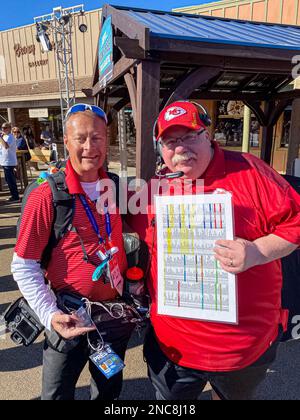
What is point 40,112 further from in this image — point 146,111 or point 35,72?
point 146,111

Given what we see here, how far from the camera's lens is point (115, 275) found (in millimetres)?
1521

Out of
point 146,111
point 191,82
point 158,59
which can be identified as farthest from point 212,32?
point 146,111

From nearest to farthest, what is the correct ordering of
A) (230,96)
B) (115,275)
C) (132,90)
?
(115,275) < (132,90) < (230,96)

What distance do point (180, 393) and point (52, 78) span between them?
17041mm

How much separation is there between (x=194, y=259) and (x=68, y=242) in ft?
1.92

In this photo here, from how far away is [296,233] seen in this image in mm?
1236

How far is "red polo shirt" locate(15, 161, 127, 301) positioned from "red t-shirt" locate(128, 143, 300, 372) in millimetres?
429

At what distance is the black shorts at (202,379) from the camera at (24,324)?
0.64 metres

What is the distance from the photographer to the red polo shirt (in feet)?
4.49

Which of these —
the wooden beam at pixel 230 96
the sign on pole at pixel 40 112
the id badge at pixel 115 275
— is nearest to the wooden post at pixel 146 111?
the id badge at pixel 115 275

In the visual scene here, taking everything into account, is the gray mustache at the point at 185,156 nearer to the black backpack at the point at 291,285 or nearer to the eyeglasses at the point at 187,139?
the eyeglasses at the point at 187,139

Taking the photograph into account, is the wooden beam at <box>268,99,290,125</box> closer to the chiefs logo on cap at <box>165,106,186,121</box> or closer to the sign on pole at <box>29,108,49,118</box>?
the chiefs logo on cap at <box>165,106,186,121</box>

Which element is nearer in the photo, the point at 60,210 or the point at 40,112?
the point at 60,210

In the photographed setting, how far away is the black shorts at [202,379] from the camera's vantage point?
1400 mm
